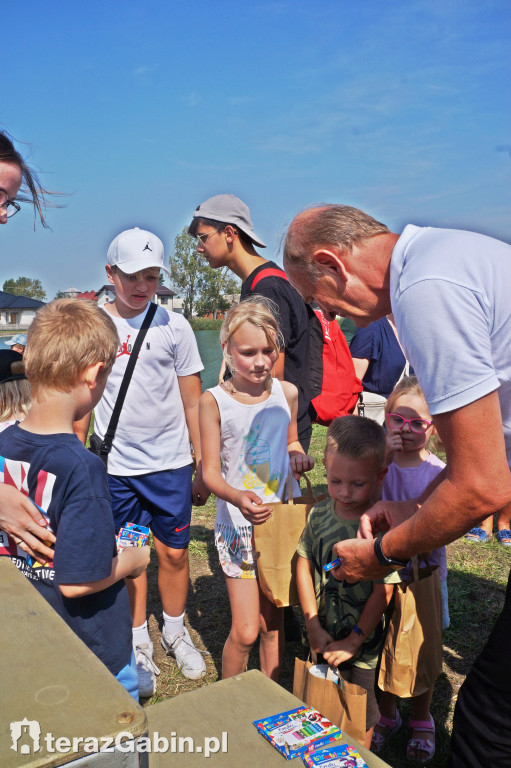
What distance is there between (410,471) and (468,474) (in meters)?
1.29

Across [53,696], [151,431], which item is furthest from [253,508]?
[53,696]

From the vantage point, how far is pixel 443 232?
5.34 ft

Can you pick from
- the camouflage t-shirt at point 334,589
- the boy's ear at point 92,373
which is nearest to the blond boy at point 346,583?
the camouflage t-shirt at point 334,589

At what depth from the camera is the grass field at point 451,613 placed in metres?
2.93

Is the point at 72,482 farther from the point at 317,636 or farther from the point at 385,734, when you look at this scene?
the point at 385,734

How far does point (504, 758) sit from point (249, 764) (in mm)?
691

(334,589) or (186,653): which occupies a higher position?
(334,589)

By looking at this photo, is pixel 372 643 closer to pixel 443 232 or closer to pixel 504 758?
pixel 504 758

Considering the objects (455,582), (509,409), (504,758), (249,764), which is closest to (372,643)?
(504,758)

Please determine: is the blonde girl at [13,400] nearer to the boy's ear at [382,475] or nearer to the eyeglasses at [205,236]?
the eyeglasses at [205,236]

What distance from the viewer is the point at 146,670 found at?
3053mm

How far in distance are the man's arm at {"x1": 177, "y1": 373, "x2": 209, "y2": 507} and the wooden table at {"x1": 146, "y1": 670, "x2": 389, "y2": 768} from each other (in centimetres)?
147

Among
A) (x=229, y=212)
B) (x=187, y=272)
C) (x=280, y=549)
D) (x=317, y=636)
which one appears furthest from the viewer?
(x=187, y=272)

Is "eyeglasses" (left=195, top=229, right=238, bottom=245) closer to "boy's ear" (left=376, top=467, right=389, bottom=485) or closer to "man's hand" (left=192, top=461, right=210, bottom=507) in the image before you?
"man's hand" (left=192, top=461, right=210, bottom=507)
